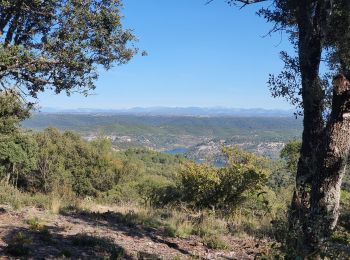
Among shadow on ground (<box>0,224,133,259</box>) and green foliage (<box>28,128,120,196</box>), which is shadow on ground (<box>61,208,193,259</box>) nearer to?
shadow on ground (<box>0,224,133,259</box>)

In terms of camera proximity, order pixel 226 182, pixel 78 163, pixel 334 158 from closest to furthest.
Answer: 1. pixel 334 158
2. pixel 226 182
3. pixel 78 163

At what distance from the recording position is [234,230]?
10438mm

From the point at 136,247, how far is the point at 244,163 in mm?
10537

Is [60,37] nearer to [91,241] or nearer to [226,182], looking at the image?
[91,241]

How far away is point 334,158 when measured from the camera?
20.5 ft

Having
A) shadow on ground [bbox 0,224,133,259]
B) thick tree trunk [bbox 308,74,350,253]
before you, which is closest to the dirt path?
shadow on ground [bbox 0,224,133,259]

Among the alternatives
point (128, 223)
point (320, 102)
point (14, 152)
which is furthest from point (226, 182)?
point (14, 152)

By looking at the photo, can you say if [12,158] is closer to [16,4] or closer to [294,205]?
[16,4]

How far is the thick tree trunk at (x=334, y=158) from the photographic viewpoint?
6.11m

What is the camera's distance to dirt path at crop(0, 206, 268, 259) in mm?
7410

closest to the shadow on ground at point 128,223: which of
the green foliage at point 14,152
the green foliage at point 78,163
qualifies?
the green foliage at point 14,152

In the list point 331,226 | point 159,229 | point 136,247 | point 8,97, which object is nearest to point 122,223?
point 159,229

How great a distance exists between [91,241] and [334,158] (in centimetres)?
467

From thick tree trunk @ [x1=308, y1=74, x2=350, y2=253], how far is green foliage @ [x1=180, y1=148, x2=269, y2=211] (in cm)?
1053
